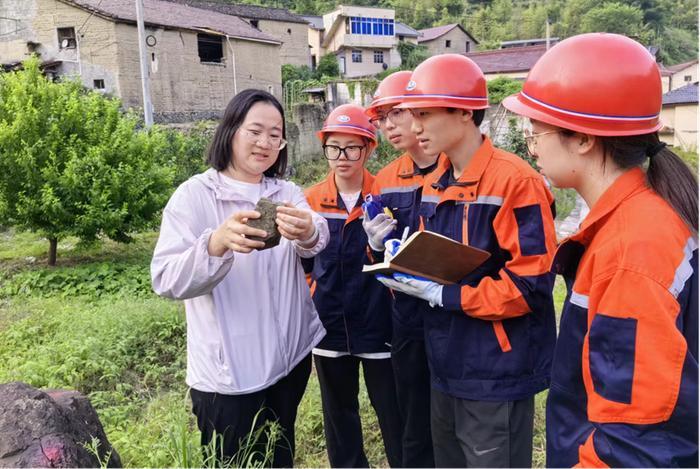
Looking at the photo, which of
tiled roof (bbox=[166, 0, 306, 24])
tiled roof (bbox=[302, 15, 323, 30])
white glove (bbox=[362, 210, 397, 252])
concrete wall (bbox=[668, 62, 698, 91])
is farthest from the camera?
tiled roof (bbox=[302, 15, 323, 30])

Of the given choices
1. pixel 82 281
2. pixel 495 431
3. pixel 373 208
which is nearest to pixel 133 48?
pixel 82 281

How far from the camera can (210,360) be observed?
2184 millimetres

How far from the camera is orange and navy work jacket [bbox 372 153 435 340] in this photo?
8.61ft

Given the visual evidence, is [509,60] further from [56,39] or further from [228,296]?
[228,296]

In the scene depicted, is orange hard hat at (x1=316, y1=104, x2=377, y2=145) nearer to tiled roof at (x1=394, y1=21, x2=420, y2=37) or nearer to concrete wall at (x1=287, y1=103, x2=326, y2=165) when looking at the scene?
concrete wall at (x1=287, y1=103, x2=326, y2=165)

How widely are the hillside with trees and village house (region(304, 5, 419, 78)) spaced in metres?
7.09

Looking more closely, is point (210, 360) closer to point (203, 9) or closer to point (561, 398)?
point (561, 398)


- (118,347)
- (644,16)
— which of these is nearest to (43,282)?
(118,347)

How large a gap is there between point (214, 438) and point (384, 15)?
34.8m

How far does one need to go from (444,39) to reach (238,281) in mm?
39389

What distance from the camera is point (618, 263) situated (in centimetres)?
123

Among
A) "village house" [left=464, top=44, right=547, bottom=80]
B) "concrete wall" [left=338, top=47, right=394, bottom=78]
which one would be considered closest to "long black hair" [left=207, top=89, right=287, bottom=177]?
"village house" [left=464, top=44, right=547, bottom=80]

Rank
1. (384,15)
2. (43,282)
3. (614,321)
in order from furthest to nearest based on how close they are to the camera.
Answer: (384,15) < (43,282) < (614,321)

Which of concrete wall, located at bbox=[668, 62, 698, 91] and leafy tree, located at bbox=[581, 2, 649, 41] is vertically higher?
leafy tree, located at bbox=[581, 2, 649, 41]
